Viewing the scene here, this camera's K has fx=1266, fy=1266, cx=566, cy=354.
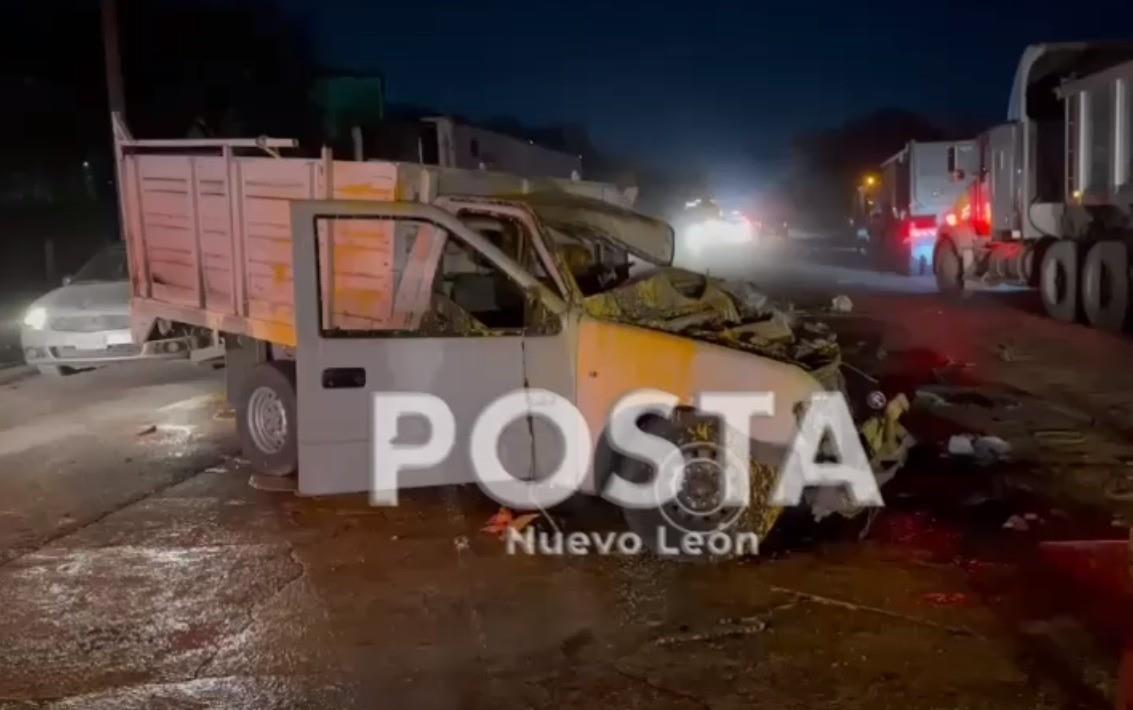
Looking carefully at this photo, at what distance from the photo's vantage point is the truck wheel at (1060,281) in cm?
1809

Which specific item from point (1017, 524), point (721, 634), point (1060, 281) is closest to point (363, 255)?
point (721, 634)

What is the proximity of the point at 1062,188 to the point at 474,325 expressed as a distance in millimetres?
14336

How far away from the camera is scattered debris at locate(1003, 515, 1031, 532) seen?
24.2ft

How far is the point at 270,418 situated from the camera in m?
8.87

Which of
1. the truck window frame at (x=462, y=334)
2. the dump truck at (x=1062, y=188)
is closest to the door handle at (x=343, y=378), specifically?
the truck window frame at (x=462, y=334)

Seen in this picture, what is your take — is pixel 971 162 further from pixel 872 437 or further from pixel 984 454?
pixel 872 437

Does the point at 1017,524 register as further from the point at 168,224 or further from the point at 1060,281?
the point at 1060,281

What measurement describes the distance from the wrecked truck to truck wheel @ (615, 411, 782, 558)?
11 millimetres

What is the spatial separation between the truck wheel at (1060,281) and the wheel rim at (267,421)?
1311 cm

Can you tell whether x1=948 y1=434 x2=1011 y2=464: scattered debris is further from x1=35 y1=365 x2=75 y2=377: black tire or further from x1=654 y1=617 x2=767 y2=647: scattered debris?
x1=35 y1=365 x2=75 y2=377: black tire

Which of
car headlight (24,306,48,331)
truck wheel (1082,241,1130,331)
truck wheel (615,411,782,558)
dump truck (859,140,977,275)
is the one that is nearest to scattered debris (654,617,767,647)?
truck wheel (615,411,782,558)

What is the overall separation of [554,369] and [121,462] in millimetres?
4485

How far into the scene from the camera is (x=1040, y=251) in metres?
19.6

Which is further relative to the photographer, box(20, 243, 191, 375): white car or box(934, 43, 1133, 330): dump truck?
box(934, 43, 1133, 330): dump truck
